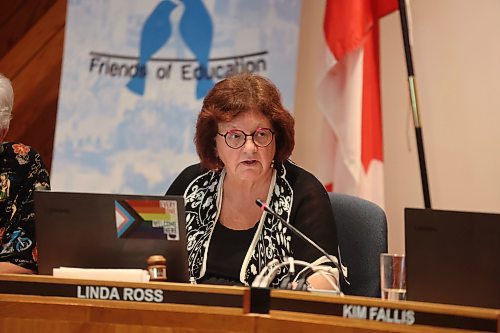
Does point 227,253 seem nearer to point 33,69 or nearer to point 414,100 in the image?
point 414,100

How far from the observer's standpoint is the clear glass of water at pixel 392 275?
1893mm

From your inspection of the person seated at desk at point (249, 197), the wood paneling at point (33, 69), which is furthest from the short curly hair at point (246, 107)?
the wood paneling at point (33, 69)

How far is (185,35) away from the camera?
3562 mm

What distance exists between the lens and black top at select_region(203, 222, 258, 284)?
93.5 inches

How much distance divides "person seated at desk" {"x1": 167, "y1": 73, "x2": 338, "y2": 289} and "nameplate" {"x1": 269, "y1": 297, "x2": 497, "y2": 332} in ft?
2.35

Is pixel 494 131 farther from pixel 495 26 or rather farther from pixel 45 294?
pixel 45 294

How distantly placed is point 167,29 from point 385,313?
2316mm

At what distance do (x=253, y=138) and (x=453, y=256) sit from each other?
89 cm

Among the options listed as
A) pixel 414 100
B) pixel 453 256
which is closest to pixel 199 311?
pixel 453 256

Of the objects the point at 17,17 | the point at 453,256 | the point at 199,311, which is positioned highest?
the point at 17,17

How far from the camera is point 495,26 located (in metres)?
3.38

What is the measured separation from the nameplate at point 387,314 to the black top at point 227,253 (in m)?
0.80

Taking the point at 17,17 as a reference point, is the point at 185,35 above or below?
below

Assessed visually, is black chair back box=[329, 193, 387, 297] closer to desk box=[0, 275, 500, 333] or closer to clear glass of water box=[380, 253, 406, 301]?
clear glass of water box=[380, 253, 406, 301]
